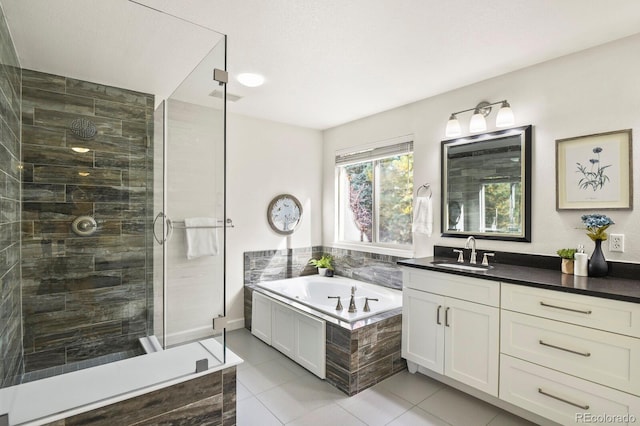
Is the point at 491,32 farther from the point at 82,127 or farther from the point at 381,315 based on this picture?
the point at 82,127

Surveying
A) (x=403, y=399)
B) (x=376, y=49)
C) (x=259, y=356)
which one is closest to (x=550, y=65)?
(x=376, y=49)

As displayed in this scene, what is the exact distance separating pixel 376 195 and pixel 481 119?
148 centimetres

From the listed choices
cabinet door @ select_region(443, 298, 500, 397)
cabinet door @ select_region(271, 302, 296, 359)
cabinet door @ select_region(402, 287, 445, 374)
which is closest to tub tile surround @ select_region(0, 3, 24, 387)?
cabinet door @ select_region(271, 302, 296, 359)

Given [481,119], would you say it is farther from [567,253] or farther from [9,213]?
[9,213]

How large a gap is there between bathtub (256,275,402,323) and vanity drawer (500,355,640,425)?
989mm

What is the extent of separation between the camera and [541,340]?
1.91 meters

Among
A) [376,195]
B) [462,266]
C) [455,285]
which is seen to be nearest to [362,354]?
[455,285]

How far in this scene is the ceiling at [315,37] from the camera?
178 cm

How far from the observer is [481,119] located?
265 centimetres

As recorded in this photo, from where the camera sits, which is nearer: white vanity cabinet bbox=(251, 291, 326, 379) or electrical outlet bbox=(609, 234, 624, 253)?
electrical outlet bbox=(609, 234, 624, 253)

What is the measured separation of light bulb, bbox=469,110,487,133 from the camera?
2646 mm

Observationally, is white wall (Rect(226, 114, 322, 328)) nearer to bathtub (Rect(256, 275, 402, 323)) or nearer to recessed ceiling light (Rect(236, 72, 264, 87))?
Answer: bathtub (Rect(256, 275, 402, 323))

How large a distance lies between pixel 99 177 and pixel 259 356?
6.62 ft

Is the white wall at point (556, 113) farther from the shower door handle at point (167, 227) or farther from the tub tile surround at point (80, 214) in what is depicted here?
the tub tile surround at point (80, 214)
